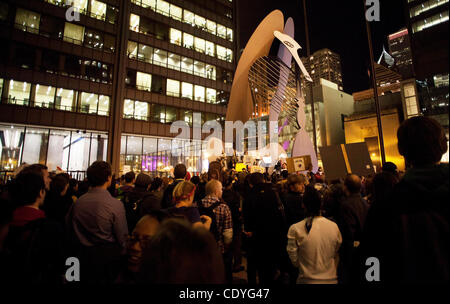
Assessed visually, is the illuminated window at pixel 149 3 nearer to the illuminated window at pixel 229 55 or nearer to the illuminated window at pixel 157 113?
the illuminated window at pixel 229 55

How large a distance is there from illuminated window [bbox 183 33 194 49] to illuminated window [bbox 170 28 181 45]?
2.27 feet

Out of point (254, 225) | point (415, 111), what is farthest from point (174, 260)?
point (415, 111)

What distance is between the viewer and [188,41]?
3181cm

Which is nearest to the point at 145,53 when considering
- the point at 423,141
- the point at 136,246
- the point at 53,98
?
the point at 53,98

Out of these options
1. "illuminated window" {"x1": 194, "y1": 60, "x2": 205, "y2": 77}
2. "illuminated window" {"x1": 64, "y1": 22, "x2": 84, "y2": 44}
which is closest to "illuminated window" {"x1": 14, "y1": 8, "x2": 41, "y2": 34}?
"illuminated window" {"x1": 64, "y1": 22, "x2": 84, "y2": 44}

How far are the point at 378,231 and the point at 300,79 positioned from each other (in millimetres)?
16090

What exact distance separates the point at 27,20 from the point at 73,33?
356cm

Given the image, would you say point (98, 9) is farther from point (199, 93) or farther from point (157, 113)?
point (199, 93)

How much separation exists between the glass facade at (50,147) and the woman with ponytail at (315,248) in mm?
21379

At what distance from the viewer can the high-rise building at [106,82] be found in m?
21.2

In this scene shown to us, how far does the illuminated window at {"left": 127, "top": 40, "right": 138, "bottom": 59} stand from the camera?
89.4 ft

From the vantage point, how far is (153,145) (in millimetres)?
27188

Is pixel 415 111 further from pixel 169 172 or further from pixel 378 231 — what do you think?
pixel 378 231
